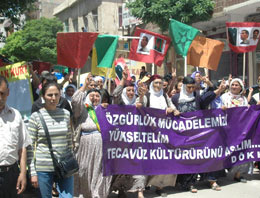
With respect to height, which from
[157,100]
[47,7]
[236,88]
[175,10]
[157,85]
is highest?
[47,7]

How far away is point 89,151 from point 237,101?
2872mm

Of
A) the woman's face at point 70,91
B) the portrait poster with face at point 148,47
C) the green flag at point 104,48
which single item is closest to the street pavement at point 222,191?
the woman's face at point 70,91

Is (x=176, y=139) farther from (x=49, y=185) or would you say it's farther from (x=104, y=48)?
(x=49, y=185)

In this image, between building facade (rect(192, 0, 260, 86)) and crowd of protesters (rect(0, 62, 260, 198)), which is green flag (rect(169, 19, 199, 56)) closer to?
crowd of protesters (rect(0, 62, 260, 198))

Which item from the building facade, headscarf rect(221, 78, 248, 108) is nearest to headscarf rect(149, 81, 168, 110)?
headscarf rect(221, 78, 248, 108)

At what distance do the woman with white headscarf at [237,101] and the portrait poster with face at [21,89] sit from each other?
332 cm

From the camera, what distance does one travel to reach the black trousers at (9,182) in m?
2.89

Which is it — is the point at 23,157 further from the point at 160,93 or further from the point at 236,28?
the point at 236,28

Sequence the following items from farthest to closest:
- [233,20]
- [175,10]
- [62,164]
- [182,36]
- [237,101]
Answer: [175,10]
[233,20]
[182,36]
[237,101]
[62,164]

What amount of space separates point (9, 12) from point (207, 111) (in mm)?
6338

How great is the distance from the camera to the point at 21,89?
561 centimetres

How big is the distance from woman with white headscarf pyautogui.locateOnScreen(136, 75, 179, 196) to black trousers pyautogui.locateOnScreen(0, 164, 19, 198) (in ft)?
8.90

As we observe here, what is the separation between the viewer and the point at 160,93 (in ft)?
18.2

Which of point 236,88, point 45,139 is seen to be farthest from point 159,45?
point 45,139
